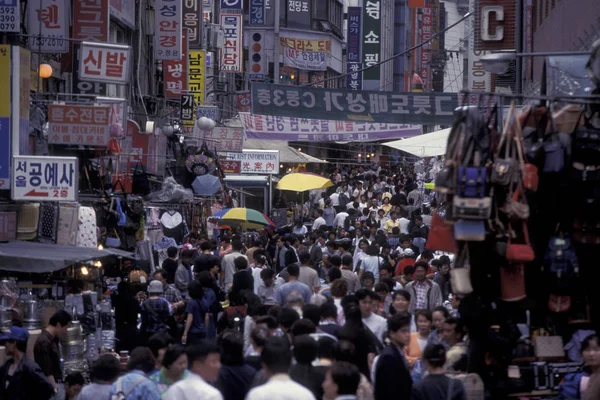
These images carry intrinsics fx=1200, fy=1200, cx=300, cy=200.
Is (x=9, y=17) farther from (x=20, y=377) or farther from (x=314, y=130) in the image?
(x=314, y=130)

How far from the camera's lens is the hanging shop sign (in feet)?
66.0

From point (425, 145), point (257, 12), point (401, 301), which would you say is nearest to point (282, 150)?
point (425, 145)

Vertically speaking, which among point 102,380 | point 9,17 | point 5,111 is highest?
point 9,17

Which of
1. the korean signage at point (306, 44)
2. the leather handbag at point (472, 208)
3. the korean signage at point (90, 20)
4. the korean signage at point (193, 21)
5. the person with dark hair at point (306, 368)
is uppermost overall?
the korean signage at point (306, 44)

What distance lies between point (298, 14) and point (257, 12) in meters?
6.78

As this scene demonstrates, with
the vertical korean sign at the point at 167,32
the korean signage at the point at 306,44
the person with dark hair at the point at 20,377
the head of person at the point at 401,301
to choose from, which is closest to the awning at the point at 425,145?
the vertical korean sign at the point at 167,32

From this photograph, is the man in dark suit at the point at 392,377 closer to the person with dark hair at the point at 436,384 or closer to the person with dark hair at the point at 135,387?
the person with dark hair at the point at 436,384

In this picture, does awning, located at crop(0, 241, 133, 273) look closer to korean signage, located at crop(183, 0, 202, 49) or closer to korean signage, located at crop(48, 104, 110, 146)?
korean signage, located at crop(48, 104, 110, 146)

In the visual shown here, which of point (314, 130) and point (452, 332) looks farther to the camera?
point (314, 130)

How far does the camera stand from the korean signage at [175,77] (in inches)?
1284

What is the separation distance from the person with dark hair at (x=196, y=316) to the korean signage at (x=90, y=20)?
30.5ft

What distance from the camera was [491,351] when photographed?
9742 mm

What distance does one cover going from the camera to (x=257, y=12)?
6022 cm

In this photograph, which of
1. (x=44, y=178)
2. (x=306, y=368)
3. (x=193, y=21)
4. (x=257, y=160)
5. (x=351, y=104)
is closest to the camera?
(x=306, y=368)
